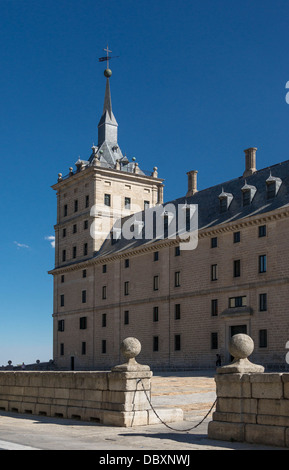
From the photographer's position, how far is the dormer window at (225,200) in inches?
1911

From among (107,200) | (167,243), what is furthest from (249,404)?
(107,200)

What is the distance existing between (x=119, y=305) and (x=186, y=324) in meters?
10.3

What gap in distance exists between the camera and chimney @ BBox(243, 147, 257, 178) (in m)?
50.4

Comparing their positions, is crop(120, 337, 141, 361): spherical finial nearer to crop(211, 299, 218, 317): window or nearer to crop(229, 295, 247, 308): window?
crop(229, 295, 247, 308): window

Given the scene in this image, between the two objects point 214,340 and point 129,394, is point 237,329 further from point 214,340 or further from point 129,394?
point 129,394

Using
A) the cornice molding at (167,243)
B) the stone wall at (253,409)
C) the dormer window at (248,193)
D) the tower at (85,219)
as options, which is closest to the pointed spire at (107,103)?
the tower at (85,219)

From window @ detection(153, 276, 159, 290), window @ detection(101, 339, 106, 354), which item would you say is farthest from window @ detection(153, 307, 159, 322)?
window @ detection(101, 339, 106, 354)

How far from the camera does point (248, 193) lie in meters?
46.6

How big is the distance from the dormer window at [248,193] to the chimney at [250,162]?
3.84 meters

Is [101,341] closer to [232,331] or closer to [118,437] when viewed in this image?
[232,331]

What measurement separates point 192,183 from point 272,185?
13.4m

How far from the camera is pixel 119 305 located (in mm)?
57969

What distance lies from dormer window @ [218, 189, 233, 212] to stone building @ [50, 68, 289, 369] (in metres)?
0.09
